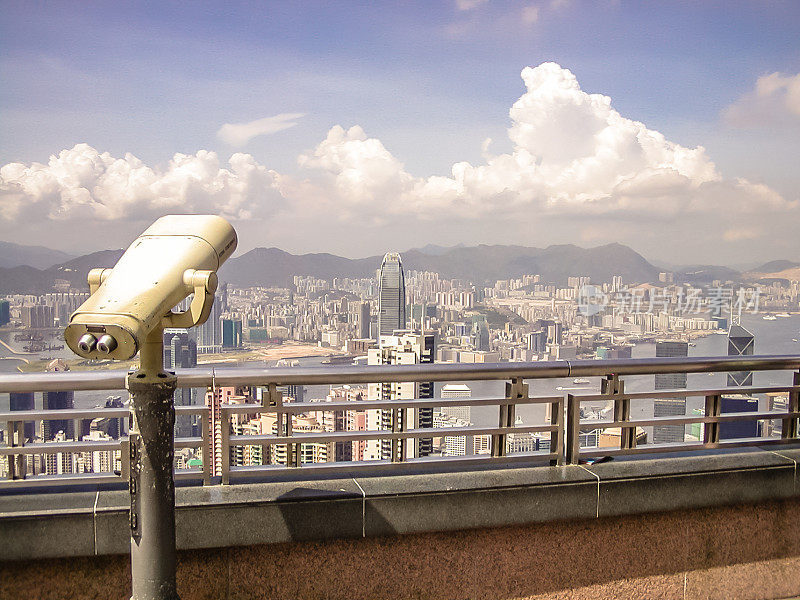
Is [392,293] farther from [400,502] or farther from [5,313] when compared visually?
[400,502]

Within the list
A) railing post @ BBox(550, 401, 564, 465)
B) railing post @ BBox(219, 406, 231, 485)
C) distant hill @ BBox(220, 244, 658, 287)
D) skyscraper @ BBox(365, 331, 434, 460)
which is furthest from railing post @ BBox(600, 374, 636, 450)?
distant hill @ BBox(220, 244, 658, 287)

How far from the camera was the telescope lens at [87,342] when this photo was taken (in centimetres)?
217

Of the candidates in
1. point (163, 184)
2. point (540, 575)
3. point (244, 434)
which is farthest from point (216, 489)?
point (163, 184)

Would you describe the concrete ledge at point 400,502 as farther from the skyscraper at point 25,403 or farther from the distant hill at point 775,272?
the distant hill at point 775,272

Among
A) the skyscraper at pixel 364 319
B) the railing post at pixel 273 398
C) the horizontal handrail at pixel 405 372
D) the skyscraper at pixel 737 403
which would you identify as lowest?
the skyscraper at pixel 364 319

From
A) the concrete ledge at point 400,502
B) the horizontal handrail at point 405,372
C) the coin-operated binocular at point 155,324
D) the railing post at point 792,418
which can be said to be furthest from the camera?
the railing post at point 792,418

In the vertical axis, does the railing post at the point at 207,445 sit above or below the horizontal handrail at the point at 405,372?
below

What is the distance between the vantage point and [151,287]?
234cm

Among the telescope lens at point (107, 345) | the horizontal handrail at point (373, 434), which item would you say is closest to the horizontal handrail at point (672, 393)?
the horizontal handrail at point (373, 434)

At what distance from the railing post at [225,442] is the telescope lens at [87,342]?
45.8 inches

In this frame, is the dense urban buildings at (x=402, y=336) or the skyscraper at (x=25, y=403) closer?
the skyscraper at (x=25, y=403)

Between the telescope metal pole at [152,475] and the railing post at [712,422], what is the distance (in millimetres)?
2977

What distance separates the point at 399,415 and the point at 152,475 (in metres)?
1.37

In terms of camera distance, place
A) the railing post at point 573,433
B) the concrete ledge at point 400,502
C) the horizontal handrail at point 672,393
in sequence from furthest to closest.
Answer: the railing post at point 573,433
the horizontal handrail at point 672,393
the concrete ledge at point 400,502
